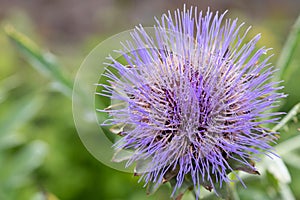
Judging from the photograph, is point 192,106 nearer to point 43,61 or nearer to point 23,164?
point 43,61

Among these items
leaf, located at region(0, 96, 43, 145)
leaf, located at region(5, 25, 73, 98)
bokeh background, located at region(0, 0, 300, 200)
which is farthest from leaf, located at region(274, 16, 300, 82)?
leaf, located at region(0, 96, 43, 145)

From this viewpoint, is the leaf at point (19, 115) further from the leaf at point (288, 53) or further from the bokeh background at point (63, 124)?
the leaf at point (288, 53)

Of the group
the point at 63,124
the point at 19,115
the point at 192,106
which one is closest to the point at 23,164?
the point at 19,115

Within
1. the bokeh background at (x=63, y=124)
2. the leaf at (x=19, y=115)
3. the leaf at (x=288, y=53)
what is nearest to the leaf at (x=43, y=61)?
the bokeh background at (x=63, y=124)

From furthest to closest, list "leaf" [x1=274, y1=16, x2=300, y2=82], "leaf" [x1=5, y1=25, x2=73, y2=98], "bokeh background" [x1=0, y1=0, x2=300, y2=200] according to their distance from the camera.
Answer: "bokeh background" [x1=0, y1=0, x2=300, y2=200]
"leaf" [x1=5, y1=25, x2=73, y2=98]
"leaf" [x1=274, y1=16, x2=300, y2=82]

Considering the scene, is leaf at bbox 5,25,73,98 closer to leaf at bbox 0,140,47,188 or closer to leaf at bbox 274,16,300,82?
leaf at bbox 0,140,47,188

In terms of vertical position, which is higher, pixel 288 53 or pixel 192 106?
pixel 288 53
